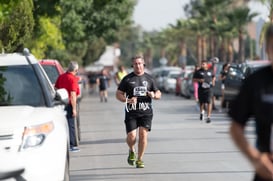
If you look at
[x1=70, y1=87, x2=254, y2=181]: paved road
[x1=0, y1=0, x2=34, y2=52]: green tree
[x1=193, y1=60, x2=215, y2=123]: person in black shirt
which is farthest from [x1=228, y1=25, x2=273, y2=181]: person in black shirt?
[x1=193, y1=60, x2=215, y2=123]: person in black shirt

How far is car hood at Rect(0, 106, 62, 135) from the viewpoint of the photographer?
807 cm

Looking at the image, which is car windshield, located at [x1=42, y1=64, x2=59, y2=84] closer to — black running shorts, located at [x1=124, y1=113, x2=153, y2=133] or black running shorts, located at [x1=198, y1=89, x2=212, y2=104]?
black running shorts, located at [x1=198, y1=89, x2=212, y2=104]

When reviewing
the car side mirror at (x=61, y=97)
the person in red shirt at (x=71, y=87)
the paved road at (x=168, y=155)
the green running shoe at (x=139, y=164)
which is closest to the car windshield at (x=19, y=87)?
the car side mirror at (x=61, y=97)

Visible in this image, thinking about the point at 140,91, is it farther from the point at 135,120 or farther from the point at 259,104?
the point at 259,104

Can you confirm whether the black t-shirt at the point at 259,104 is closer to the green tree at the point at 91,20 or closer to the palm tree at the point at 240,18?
the green tree at the point at 91,20

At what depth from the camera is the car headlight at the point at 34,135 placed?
26.2ft

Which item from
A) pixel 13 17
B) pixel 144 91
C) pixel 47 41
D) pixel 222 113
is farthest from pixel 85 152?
pixel 47 41

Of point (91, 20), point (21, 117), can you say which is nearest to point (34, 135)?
point (21, 117)

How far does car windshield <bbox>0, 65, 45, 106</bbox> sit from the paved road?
2818 millimetres

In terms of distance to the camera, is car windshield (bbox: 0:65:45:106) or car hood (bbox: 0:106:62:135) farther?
car windshield (bbox: 0:65:45:106)

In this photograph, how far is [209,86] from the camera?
22.7 metres

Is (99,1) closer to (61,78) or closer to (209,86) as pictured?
(209,86)

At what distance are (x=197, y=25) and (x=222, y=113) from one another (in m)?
48.7

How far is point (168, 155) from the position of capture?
14.8 metres
